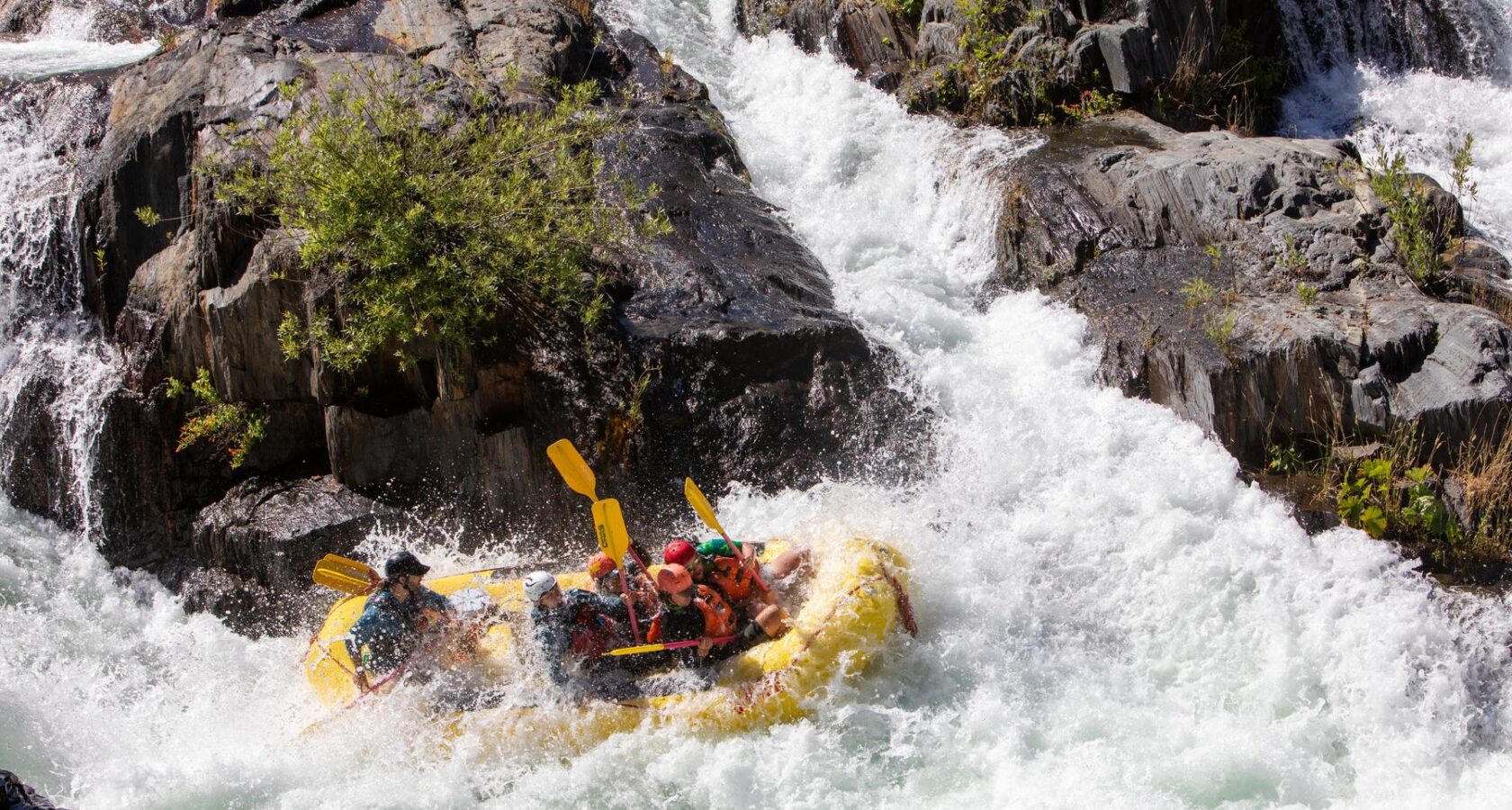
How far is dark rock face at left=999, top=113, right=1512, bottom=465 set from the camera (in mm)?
6551

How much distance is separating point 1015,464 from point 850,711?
2.07 metres

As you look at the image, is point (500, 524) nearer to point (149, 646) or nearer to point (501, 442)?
point (501, 442)

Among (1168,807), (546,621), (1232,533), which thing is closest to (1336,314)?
(1232,533)

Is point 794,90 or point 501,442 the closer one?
point 501,442

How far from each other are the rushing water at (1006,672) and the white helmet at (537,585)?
73 cm

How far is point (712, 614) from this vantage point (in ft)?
19.5

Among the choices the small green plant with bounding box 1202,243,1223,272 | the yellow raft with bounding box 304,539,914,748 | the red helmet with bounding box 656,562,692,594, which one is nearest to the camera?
the yellow raft with bounding box 304,539,914,748

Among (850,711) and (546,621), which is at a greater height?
(546,621)

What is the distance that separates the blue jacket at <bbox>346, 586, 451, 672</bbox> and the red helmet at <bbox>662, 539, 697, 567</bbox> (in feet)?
4.31

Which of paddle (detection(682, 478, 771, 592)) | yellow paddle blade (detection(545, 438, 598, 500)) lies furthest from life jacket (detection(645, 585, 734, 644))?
yellow paddle blade (detection(545, 438, 598, 500))

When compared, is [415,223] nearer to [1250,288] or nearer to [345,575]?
[345,575]

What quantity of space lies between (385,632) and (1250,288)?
5544 millimetres

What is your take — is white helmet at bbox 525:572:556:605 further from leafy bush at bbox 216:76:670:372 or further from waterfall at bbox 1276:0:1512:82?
waterfall at bbox 1276:0:1512:82

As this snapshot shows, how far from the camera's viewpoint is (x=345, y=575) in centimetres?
640
